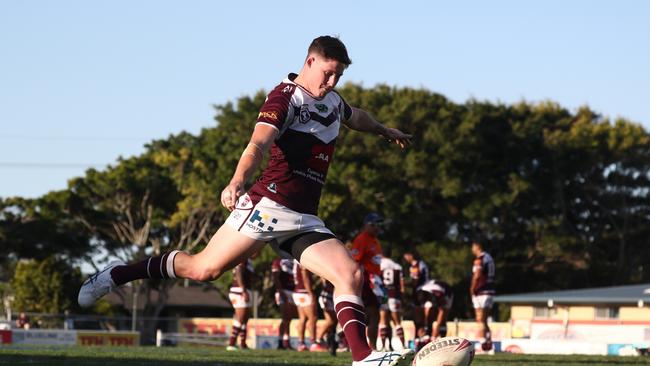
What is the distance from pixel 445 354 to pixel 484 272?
47.9ft

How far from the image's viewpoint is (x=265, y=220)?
7.92 metres

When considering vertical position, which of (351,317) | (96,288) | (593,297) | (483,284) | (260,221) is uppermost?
(593,297)

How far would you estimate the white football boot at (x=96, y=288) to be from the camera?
873 centimetres

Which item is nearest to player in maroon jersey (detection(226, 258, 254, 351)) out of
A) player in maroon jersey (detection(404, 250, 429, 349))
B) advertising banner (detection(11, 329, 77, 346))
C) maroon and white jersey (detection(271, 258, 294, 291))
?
maroon and white jersey (detection(271, 258, 294, 291))

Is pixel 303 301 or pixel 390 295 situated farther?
pixel 303 301

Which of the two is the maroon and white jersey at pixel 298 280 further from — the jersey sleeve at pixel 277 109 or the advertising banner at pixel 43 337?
the jersey sleeve at pixel 277 109

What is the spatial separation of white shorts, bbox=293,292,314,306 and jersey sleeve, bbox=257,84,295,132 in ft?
50.2

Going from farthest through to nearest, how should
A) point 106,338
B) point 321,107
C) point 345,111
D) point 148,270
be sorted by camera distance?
point 106,338, point 345,111, point 148,270, point 321,107

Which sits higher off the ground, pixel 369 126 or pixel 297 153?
pixel 369 126

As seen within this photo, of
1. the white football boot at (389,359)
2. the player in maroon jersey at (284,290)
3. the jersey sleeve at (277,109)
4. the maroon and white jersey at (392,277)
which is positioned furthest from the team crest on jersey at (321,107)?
the player in maroon jersey at (284,290)

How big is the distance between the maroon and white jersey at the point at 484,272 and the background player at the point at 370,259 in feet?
13.5

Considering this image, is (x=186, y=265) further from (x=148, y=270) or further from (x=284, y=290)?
(x=284, y=290)

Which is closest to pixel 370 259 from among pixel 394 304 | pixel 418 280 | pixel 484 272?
pixel 484 272

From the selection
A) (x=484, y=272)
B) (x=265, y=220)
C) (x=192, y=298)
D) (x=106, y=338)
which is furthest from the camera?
(x=192, y=298)
